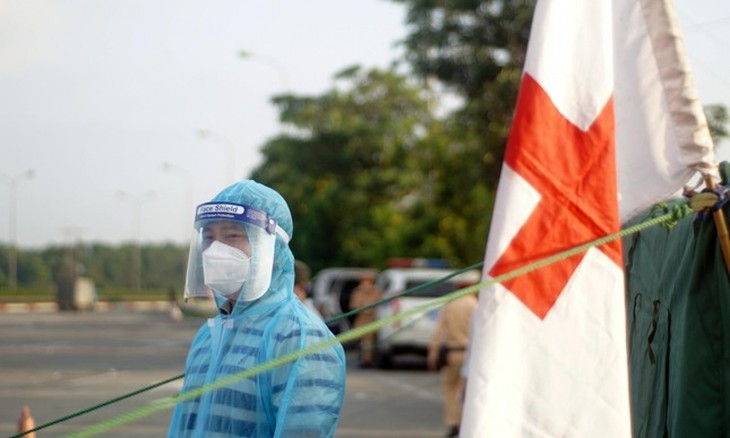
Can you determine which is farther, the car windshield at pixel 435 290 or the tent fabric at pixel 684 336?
the car windshield at pixel 435 290

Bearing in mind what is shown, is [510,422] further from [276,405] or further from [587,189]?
[276,405]

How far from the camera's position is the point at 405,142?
52625mm

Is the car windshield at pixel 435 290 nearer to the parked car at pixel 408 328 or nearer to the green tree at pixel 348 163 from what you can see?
the parked car at pixel 408 328

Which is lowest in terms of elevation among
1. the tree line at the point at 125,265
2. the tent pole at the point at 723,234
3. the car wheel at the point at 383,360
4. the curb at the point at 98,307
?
the tree line at the point at 125,265

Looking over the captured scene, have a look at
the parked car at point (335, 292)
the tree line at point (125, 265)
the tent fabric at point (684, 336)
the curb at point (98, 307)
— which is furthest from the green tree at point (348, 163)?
the tree line at point (125, 265)

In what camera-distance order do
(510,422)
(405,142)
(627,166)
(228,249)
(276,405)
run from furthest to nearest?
(405,142) < (228,249) < (276,405) < (627,166) < (510,422)

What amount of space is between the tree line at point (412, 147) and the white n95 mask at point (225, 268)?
7.91 ft

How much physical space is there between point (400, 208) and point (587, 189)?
4317 cm

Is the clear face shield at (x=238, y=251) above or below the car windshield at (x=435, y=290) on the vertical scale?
above

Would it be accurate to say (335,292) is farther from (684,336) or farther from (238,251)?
(684,336)

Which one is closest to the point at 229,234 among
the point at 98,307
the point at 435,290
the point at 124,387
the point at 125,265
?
the point at 124,387

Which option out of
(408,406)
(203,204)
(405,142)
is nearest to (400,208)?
(405,142)

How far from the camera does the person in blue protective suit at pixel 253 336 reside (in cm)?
295

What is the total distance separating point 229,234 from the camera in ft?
10.6
